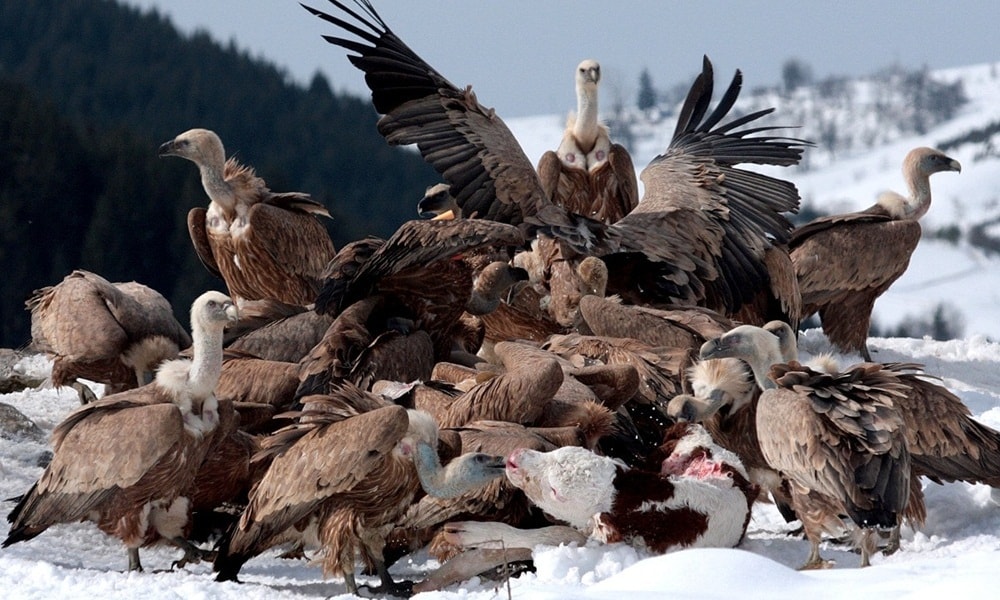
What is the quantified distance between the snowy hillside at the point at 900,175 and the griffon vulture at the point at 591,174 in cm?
7699

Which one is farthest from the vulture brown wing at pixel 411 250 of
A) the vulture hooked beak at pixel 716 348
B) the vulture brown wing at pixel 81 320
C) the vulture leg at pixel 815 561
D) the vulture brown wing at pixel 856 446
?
the vulture leg at pixel 815 561

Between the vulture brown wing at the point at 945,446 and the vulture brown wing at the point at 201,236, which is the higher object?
the vulture brown wing at the point at 201,236

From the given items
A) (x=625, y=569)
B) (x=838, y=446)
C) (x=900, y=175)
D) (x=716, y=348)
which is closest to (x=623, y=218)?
(x=716, y=348)

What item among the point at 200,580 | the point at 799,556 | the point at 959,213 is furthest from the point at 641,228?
the point at 959,213

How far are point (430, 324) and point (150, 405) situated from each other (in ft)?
8.08

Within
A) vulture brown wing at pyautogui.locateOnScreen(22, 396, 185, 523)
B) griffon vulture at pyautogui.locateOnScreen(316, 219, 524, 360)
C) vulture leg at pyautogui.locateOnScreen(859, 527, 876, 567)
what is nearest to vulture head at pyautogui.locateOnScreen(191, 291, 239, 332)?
vulture brown wing at pyautogui.locateOnScreen(22, 396, 185, 523)

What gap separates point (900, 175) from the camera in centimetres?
13038

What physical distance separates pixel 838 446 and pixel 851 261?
17.8 feet

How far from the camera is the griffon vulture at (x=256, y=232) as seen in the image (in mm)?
9977

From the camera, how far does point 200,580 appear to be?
561 centimetres

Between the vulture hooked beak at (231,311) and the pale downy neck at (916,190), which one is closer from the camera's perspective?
the vulture hooked beak at (231,311)

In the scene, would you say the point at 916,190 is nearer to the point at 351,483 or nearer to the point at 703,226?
the point at 703,226

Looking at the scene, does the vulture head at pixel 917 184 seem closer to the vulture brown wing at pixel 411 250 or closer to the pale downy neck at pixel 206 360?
the vulture brown wing at pixel 411 250

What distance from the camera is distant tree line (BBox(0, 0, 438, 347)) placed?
30.7 m
